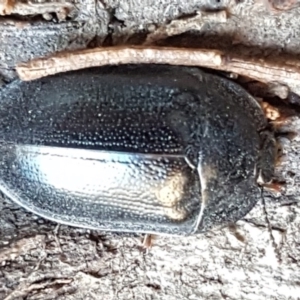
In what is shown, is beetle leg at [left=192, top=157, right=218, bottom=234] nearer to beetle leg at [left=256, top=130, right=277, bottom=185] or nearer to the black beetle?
the black beetle

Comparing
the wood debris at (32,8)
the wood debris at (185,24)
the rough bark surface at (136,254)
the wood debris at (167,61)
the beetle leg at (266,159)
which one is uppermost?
the wood debris at (185,24)

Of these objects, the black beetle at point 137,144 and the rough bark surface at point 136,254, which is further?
the rough bark surface at point 136,254

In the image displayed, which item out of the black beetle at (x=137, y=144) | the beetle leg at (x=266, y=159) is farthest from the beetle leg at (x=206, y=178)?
the beetle leg at (x=266, y=159)

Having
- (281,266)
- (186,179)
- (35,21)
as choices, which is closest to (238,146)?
(186,179)

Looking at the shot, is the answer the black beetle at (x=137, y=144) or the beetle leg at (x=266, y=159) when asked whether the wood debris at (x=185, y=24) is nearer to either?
the black beetle at (x=137, y=144)

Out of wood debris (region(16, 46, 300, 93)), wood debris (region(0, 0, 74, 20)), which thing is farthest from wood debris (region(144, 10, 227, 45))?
wood debris (region(0, 0, 74, 20))

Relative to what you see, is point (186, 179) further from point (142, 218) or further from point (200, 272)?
point (200, 272)

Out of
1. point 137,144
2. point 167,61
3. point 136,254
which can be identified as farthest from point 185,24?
point 136,254
